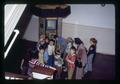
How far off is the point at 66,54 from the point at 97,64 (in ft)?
0.56

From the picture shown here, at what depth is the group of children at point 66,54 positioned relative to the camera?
87cm

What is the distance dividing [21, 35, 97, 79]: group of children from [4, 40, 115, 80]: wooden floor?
0.04 metres

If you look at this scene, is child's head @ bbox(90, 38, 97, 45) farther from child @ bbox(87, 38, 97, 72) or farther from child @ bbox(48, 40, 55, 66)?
child @ bbox(48, 40, 55, 66)

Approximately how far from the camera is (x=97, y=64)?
875 millimetres

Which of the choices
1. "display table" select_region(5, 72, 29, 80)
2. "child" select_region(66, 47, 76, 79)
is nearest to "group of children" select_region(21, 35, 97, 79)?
"child" select_region(66, 47, 76, 79)

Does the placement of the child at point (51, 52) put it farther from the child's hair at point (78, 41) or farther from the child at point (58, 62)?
the child's hair at point (78, 41)

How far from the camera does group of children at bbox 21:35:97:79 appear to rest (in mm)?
874

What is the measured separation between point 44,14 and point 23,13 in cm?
12

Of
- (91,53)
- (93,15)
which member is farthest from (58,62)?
(93,15)

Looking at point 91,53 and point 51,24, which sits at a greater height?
point 51,24

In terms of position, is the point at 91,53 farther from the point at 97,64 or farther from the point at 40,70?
the point at 40,70

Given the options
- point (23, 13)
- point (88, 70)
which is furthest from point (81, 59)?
point (23, 13)

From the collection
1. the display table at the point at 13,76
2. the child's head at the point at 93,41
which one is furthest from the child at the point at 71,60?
the display table at the point at 13,76

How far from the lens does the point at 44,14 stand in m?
0.89
